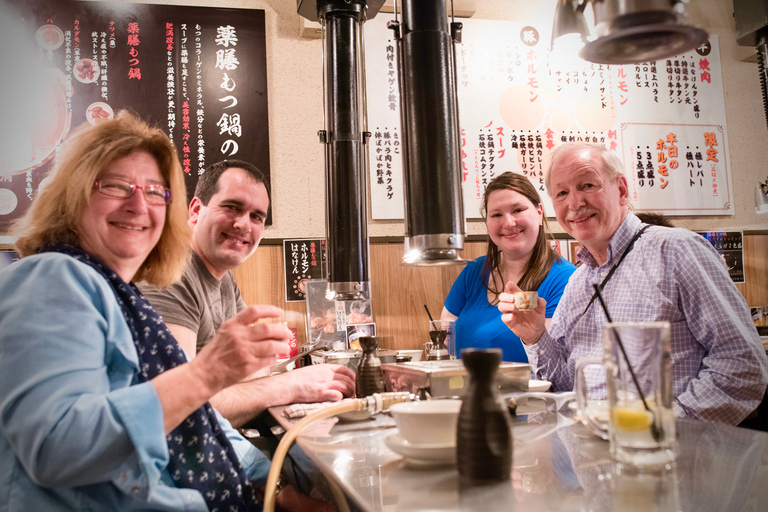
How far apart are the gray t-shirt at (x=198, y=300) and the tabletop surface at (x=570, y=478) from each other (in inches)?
34.1

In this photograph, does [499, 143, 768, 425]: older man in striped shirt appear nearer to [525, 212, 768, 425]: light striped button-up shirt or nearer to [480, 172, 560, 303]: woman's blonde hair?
[525, 212, 768, 425]: light striped button-up shirt

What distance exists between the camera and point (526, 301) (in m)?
1.76

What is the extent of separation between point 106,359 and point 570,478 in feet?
2.58

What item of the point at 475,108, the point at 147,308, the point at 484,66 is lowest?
the point at 147,308

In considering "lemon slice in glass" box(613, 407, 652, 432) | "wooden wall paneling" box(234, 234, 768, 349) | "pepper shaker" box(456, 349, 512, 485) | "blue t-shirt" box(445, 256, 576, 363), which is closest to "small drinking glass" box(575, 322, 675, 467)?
"lemon slice in glass" box(613, 407, 652, 432)

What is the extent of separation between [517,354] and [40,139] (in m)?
2.67

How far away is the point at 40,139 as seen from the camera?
2975 millimetres

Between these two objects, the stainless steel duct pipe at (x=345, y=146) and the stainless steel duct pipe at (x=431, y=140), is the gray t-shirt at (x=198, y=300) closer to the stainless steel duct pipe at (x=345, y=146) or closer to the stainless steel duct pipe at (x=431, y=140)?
the stainless steel duct pipe at (x=345, y=146)

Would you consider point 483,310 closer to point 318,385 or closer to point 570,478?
point 318,385

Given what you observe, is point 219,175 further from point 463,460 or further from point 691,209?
point 691,209

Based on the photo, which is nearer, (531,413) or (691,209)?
(531,413)

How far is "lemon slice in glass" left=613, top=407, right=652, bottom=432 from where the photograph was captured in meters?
0.80

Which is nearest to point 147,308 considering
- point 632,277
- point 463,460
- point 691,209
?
point 463,460

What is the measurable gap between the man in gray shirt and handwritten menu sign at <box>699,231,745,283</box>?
3.02m
